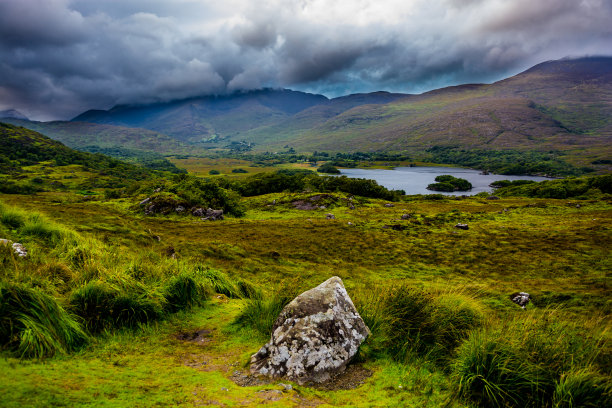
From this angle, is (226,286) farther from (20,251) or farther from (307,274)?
(307,274)

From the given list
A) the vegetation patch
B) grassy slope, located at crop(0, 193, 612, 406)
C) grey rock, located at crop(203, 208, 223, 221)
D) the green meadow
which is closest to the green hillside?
grey rock, located at crop(203, 208, 223, 221)

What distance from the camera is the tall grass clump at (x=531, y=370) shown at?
13.1 feet

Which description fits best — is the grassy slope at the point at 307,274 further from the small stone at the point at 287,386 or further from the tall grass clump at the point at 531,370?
the tall grass clump at the point at 531,370

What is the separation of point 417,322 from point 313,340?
8.83ft

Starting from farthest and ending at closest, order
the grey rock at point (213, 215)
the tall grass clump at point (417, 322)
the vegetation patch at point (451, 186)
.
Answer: the vegetation patch at point (451, 186), the grey rock at point (213, 215), the tall grass clump at point (417, 322)

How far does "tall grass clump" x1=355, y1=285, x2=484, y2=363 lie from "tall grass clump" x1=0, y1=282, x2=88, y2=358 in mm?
5449

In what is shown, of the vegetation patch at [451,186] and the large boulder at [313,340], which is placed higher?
the large boulder at [313,340]

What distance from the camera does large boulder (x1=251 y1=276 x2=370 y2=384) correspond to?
16.1 ft

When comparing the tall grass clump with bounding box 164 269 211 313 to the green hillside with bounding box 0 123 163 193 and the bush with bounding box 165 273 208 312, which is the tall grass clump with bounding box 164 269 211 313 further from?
the green hillside with bounding box 0 123 163 193

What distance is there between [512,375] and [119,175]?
160 m

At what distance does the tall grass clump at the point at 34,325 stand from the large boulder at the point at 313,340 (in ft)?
10.3

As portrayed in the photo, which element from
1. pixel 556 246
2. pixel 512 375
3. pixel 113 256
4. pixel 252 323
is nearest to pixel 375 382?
pixel 512 375

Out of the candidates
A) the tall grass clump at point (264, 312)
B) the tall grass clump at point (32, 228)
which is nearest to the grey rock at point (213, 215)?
the tall grass clump at point (32, 228)

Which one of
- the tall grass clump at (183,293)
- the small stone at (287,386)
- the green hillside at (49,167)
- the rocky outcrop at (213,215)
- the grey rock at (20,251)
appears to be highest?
the green hillside at (49,167)
